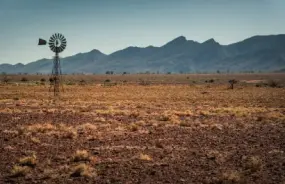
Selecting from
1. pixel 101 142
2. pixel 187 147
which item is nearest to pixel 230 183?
pixel 187 147

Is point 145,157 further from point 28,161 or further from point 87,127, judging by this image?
point 87,127

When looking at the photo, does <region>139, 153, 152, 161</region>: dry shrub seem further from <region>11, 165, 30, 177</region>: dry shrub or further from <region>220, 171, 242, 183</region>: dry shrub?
<region>11, 165, 30, 177</region>: dry shrub

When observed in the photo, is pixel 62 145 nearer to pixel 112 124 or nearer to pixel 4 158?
pixel 4 158

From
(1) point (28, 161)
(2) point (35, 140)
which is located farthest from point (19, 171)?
(2) point (35, 140)

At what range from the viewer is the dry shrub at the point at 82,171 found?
10961 millimetres

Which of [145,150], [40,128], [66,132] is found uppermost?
[40,128]

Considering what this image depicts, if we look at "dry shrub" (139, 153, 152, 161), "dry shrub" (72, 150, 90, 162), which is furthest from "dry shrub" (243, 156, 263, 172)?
"dry shrub" (72, 150, 90, 162)

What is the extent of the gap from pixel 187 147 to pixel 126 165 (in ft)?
12.5

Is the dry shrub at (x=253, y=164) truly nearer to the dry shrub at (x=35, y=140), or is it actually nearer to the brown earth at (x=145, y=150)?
the brown earth at (x=145, y=150)

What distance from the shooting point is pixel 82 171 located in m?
11.2

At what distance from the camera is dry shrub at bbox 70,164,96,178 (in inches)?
432

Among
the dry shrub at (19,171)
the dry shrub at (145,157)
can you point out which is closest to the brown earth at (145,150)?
the dry shrub at (145,157)

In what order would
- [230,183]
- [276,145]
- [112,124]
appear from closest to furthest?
[230,183]
[276,145]
[112,124]

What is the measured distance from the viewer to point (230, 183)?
10.2 meters
